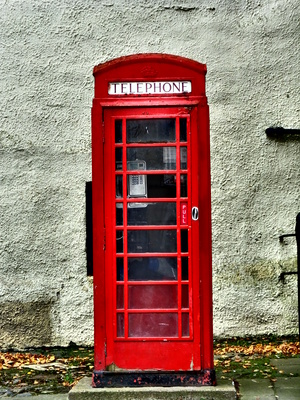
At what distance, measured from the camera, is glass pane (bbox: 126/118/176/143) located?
516 centimetres

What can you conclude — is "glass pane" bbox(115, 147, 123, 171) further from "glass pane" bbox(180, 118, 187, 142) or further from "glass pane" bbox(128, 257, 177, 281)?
"glass pane" bbox(128, 257, 177, 281)

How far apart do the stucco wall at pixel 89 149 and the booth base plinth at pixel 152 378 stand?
2.04m

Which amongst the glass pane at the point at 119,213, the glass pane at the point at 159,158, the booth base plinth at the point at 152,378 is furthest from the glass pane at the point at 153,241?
the booth base plinth at the point at 152,378

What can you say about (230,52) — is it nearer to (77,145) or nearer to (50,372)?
(77,145)

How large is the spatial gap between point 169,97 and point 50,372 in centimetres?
292

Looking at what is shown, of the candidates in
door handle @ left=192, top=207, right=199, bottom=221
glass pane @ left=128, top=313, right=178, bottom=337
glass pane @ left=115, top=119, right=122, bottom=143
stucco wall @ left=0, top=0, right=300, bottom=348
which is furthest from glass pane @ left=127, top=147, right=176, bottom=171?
stucco wall @ left=0, top=0, right=300, bottom=348

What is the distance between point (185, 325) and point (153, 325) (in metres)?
0.25

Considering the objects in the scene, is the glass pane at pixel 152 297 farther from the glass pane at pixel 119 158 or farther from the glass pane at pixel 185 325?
the glass pane at pixel 119 158

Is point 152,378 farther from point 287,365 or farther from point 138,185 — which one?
point 287,365

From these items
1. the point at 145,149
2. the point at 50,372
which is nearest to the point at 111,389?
the point at 50,372

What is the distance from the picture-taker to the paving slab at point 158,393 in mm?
5055

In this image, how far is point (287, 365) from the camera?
6340mm

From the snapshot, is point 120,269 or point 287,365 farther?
point 287,365

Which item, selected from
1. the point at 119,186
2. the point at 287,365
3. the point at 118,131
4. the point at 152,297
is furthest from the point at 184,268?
the point at 287,365
